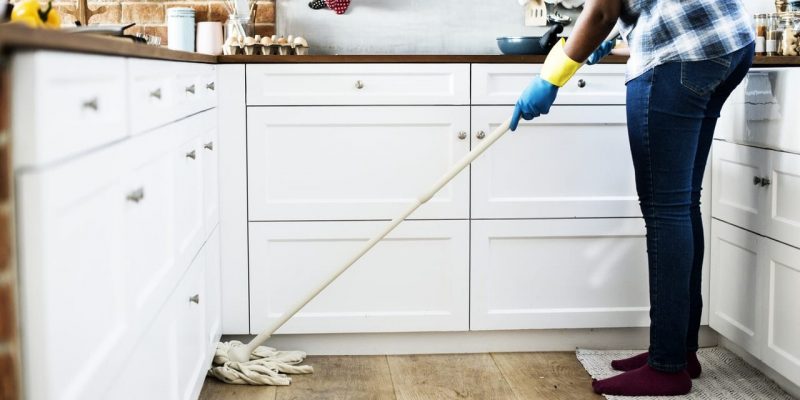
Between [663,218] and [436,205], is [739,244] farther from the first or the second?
[436,205]

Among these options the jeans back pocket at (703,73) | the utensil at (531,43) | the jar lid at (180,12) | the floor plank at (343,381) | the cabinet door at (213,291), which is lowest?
the floor plank at (343,381)

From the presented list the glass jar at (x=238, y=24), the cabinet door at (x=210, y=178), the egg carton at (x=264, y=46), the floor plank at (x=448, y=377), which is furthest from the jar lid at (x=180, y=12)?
the floor plank at (x=448, y=377)

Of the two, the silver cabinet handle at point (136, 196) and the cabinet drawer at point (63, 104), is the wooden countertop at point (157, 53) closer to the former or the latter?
the cabinet drawer at point (63, 104)

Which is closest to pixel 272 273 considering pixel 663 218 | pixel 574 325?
pixel 574 325

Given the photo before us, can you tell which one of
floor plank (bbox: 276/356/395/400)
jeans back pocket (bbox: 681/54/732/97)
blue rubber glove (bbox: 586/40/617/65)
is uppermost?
blue rubber glove (bbox: 586/40/617/65)

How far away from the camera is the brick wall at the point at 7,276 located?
3.21 feet

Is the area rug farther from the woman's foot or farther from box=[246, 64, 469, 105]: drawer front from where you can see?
box=[246, 64, 469, 105]: drawer front

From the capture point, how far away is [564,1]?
3.27m

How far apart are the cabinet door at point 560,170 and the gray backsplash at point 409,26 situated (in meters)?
0.62

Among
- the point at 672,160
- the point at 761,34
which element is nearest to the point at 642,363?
the point at 672,160

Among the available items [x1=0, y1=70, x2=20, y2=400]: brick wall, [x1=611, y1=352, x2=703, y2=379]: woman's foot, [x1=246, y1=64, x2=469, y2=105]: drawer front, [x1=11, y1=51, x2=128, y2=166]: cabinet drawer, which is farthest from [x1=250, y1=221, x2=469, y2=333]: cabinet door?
[x1=0, y1=70, x2=20, y2=400]: brick wall

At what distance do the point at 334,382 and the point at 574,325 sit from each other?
785mm

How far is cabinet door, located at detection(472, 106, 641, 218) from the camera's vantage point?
2.76 m

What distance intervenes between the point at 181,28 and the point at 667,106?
1.67 m
